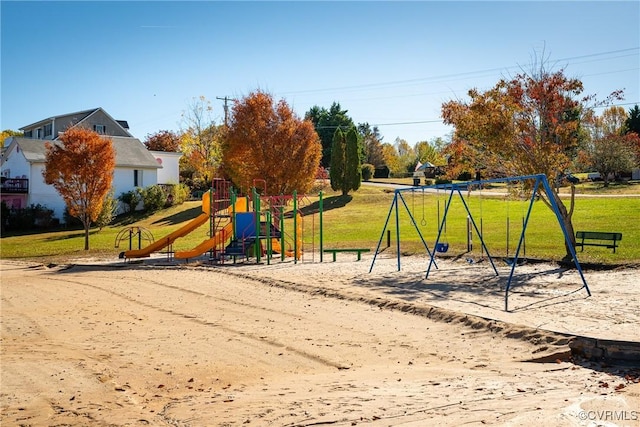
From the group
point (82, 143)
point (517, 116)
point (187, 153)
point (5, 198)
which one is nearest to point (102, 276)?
point (82, 143)

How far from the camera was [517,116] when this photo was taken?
20031mm

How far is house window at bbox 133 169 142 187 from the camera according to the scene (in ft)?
172

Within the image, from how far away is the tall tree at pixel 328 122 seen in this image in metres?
79.4

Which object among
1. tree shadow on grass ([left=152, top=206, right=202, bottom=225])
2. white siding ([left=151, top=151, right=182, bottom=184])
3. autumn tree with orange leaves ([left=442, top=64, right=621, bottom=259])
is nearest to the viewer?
autumn tree with orange leaves ([left=442, top=64, right=621, bottom=259])

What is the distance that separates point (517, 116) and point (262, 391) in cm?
1479

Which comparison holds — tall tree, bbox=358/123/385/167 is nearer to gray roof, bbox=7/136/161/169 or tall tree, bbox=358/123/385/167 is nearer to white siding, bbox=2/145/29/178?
gray roof, bbox=7/136/161/169

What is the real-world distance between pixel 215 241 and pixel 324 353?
16.6m

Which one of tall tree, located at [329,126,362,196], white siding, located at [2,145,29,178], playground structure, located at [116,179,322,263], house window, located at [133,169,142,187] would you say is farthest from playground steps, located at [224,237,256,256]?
white siding, located at [2,145,29,178]

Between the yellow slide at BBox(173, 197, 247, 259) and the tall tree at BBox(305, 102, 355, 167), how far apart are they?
164 feet

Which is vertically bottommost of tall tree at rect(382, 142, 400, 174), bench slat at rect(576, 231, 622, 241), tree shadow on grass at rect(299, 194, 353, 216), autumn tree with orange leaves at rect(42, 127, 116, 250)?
bench slat at rect(576, 231, 622, 241)

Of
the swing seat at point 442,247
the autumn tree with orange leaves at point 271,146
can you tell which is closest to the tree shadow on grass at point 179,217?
the autumn tree with orange leaves at point 271,146

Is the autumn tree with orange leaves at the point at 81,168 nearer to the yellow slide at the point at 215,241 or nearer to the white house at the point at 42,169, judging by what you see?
the yellow slide at the point at 215,241

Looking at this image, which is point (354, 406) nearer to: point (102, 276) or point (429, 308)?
point (429, 308)

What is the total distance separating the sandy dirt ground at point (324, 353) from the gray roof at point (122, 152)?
33.7 meters
